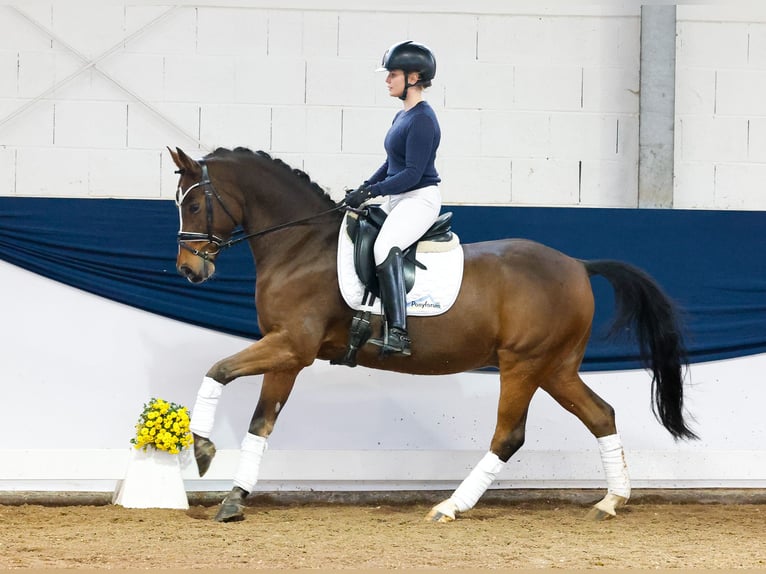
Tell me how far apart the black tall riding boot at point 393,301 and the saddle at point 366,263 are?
0.20 feet

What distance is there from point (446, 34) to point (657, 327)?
7.60ft

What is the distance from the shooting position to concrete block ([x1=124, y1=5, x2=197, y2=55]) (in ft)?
20.5

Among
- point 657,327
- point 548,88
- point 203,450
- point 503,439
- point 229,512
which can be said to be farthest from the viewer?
point 548,88

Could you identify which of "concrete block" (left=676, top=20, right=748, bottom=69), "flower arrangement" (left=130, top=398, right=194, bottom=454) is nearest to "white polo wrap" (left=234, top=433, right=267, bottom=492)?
"flower arrangement" (left=130, top=398, right=194, bottom=454)

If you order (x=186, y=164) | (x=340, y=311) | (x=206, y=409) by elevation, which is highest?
(x=186, y=164)

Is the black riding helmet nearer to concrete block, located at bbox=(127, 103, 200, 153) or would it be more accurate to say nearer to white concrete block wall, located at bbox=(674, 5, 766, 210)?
concrete block, located at bbox=(127, 103, 200, 153)

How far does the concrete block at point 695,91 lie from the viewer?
650 cm

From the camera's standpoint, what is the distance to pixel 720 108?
6.54 meters

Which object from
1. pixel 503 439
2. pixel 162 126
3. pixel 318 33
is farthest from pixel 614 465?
pixel 162 126

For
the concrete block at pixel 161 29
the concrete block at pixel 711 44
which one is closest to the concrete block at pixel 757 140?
the concrete block at pixel 711 44

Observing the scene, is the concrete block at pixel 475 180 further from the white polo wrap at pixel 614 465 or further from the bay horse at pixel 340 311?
the white polo wrap at pixel 614 465

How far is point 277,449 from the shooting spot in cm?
582

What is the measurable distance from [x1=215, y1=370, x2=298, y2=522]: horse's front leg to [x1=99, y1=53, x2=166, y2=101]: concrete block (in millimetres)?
2203

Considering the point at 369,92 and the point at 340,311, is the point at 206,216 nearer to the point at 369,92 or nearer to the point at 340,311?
the point at 340,311
